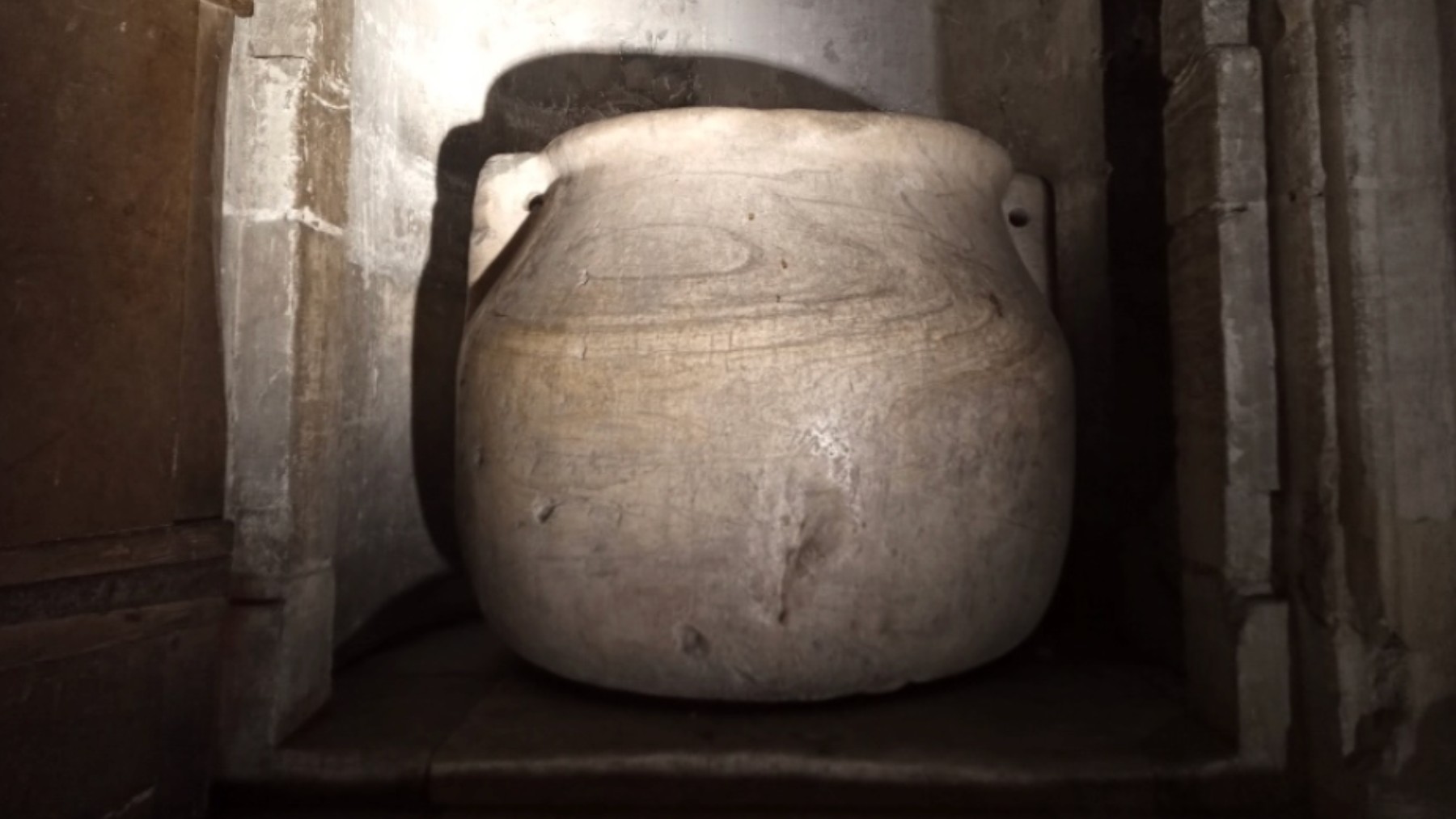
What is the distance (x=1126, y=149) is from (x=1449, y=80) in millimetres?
960

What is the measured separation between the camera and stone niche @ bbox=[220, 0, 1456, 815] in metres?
1.48

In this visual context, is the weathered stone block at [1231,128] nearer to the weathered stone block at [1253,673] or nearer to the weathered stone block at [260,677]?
the weathered stone block at [1253,673]

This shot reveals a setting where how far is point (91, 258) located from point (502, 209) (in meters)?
0.91

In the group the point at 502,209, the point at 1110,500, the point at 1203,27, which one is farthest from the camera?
the point at 1110,500

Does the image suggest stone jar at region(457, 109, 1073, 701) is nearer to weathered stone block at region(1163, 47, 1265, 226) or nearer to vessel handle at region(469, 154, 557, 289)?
vessel handle at region(469, 154, 557, 289)

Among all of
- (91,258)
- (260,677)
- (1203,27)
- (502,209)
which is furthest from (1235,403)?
(91,258)

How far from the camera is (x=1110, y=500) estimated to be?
2.41 metres

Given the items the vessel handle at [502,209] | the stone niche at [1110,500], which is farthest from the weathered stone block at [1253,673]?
the vessel handle at [502,209]

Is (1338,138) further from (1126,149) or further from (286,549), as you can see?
(286,549)

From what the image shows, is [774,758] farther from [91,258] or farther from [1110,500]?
[91,258]

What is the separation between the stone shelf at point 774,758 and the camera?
1.56 metres

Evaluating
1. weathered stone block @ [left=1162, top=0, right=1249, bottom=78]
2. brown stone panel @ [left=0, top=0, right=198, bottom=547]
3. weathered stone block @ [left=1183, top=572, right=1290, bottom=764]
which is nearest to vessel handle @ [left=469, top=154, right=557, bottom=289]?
brown stone panel @ [left=0, top=0, right=198, bottom=547]

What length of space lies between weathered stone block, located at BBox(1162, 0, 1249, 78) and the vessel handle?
1.41m

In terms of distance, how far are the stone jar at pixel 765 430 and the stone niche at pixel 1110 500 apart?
19cm
